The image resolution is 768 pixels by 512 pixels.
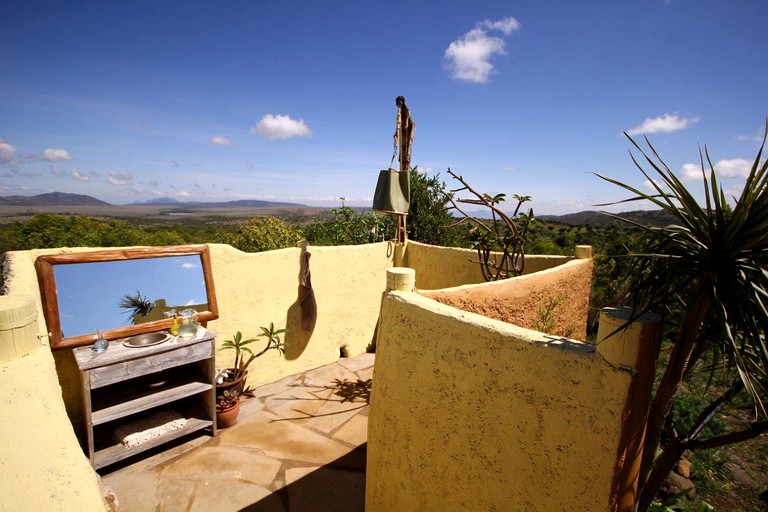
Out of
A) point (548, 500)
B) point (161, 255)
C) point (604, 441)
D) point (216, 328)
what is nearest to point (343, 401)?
point (216, 328)

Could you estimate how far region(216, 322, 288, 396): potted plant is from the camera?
479 centimetres

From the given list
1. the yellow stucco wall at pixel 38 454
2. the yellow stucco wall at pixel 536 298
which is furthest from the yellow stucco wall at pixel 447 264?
the yellow stucco wall at pixel 38 454

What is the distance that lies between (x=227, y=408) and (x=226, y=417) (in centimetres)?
11

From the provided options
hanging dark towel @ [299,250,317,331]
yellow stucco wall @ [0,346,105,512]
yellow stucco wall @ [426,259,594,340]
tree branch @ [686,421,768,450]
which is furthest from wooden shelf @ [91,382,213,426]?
tree branch @ [686,421,768,450]

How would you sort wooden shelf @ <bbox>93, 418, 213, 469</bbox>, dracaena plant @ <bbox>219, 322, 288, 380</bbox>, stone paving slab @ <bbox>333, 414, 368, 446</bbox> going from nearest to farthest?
wooden shelf @ <bbox>93, 418, 213, 469</bbox> → stone paving slab @ <bbox>333, 414, 368, 446</bbox> → dracaena plant @ <bbox>219, 322, 288, 380</bbox>

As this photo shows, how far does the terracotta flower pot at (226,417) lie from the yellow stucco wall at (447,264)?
3.94m

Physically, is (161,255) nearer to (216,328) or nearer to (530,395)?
(216,328)

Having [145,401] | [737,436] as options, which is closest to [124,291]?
[145,401]

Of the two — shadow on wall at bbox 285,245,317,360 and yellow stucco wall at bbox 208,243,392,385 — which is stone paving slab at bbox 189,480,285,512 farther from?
shadow on wall at bbox 285,245,317,360

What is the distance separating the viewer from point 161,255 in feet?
14.3

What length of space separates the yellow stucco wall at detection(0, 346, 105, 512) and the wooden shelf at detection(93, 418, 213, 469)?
298 cm

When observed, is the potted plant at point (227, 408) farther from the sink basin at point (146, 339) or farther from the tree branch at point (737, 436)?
the tree branch at point (737, 436)

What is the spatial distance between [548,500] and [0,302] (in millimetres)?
2864

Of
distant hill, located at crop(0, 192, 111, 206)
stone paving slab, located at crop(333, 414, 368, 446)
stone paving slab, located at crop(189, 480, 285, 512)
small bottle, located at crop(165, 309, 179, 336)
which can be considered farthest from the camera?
distant hill, located at crop(0, 192, 111, 206)
